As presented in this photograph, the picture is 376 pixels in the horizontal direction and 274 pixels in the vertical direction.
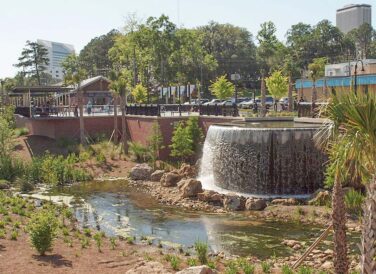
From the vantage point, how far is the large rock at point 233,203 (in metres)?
24.2

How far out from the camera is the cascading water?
2666 cm

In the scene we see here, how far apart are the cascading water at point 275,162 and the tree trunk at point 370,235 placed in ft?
65.3

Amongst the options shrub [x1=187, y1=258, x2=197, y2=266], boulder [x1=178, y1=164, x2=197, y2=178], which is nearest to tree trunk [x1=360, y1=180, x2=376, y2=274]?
shrub [x1=187, y1=258, x2=197, y2=266]

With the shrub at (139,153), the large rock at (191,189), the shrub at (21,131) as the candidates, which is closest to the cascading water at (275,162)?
the large rock at (191,189)

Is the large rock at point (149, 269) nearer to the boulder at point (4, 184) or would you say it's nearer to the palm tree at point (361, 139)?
the palm tree at point (361, 139)

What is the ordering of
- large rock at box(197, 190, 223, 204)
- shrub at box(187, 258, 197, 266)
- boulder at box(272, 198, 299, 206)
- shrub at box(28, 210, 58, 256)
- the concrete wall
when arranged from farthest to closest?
the concrete wall → large rock at box(197, 190, 223, 204) → boulder at box(272, 198, 299, 206) → shrub at box(28, 210, 58, 256) → shrub at box(187, 258, 197, 266)

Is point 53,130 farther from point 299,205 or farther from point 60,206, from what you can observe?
point 299,205

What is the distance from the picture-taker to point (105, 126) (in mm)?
44031

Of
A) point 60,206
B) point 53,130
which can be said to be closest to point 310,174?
point 60,206

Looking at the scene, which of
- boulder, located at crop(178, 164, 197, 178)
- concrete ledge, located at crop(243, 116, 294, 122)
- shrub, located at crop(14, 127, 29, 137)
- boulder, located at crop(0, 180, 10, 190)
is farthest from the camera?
shrub, located at crop(14, 127, 29, 137)

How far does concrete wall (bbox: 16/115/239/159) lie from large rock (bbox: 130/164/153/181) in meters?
3.89

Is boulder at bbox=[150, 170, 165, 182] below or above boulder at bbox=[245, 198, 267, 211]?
above

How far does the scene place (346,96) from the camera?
7473 millimetres

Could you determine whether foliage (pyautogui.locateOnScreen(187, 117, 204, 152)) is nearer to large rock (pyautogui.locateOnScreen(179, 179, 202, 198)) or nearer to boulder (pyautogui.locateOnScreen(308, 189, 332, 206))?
large rock (pyautogui.locateOnScreen(179, 179, 202, 198))
